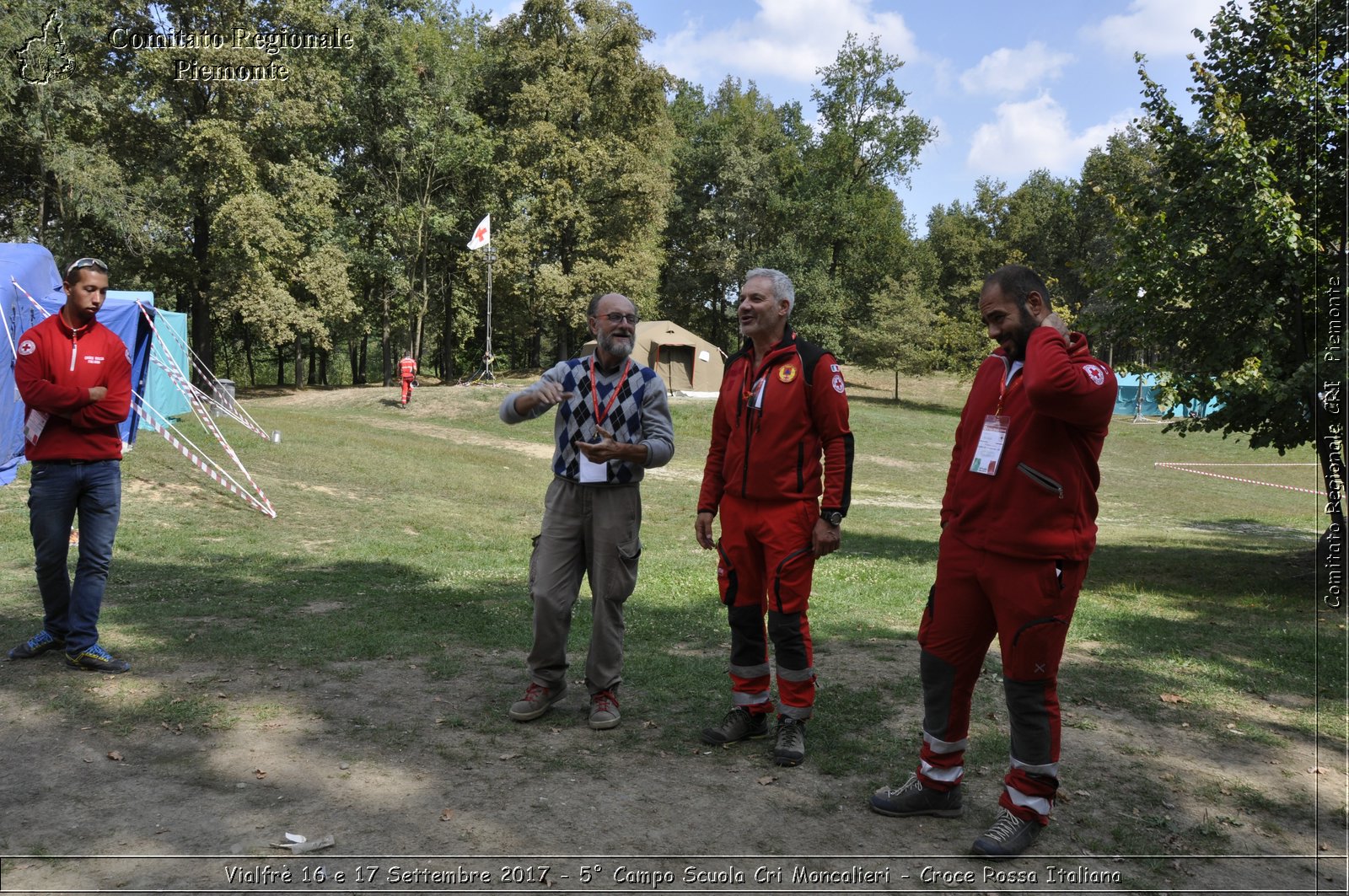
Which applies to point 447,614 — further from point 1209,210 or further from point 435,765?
point 1209,210

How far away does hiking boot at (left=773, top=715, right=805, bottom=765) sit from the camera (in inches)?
174

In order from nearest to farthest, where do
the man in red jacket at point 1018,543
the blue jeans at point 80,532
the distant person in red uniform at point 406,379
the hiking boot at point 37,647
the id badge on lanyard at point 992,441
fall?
the man in red jacket at point 1018,543 < the id badge on lanyard at point 992,441 < the blue jeans at point 80,532 < the hiking boot at point 37,647 < the distant person in red uniform at point 406,379

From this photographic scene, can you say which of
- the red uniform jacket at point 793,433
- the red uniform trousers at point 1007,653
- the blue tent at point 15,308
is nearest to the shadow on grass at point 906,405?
the blue tent at point 15,308

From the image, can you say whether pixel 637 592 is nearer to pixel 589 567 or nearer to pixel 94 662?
pixel 589 567

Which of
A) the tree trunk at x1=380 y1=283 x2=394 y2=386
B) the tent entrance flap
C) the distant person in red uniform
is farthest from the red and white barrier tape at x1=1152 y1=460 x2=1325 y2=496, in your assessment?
the tree trunk at x1=380 y1=283 x2=394 y2=386

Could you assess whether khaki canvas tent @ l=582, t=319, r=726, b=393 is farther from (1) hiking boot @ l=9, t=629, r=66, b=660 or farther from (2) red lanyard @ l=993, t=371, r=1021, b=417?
(2) red lanyard @ l=993, t=371, r=1021, b=417

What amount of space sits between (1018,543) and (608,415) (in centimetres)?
212

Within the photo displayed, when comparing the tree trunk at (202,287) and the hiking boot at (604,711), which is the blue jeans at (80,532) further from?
the tree trunk at (202,287)

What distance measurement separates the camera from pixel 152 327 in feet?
48.1

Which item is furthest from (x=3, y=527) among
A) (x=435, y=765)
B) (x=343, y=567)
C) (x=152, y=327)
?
(x=435, y=765)

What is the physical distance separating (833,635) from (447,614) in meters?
2.98

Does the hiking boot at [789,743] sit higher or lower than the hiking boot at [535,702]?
higher

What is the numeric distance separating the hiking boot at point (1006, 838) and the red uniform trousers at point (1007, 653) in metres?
Result: 0.04

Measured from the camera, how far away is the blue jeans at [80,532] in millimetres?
5418
